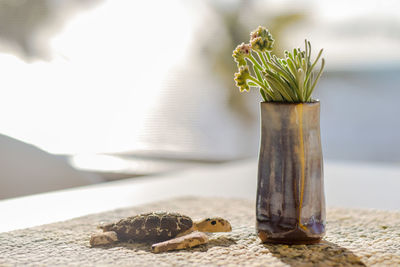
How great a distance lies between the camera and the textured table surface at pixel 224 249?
730 millimetres

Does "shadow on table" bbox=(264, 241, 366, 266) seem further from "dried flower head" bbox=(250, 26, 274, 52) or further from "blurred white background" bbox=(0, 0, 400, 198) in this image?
"blurred white background" bbox=(0, 0, 400, 198)

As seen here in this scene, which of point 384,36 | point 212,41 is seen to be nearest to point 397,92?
point 384,36

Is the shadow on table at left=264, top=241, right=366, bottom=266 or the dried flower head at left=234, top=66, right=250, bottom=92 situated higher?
the dried flower head at left=234, top=66, right=250, bottom=92

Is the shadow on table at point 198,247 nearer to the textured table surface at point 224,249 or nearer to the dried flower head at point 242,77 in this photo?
the textured table surface at point 224,249

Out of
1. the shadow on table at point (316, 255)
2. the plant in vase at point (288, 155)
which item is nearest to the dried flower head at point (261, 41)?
the plant in vase at point (288, 155)

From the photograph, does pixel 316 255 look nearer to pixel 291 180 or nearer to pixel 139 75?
pixel 291 180

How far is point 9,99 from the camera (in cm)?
233

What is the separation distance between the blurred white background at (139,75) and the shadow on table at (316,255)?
127 cm

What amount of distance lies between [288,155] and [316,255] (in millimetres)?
149

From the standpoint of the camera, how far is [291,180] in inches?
31.8

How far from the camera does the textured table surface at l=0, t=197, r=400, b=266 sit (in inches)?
28.7

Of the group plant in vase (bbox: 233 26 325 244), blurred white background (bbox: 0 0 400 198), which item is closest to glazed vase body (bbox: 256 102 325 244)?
plant in vase (bbox: 233 26 325 244)

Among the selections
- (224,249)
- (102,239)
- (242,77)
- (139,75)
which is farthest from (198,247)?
(139,75)

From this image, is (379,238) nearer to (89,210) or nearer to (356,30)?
(89,210)
